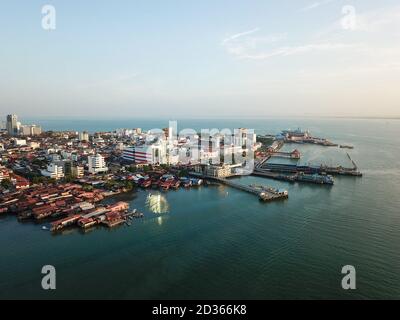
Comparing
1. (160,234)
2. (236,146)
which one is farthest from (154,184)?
(236,146)

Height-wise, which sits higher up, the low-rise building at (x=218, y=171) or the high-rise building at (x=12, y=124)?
the high-rise building at (x=12, y=124)

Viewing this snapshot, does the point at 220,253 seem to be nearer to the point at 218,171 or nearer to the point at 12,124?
the point at 218,171

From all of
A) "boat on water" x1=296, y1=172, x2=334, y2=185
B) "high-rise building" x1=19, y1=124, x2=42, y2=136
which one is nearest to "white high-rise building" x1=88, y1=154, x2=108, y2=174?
"boat on water" x1=296, y1=172, x2=334, y2=185

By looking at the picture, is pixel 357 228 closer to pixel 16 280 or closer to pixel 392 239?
pixel 392 239

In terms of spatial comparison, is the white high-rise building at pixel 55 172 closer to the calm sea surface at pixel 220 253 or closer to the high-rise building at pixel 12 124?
the calm sea surface at pixel 220 253

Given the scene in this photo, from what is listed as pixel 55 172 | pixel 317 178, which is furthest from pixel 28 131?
pixel 317 178

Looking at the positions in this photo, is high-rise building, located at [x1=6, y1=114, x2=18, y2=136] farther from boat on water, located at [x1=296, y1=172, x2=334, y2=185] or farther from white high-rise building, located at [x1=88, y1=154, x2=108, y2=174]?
boat on water, located at [x1=296, y1=172, x2=334, y2=185]

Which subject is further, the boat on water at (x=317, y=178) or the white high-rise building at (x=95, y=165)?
the white high-rise building at (x=95, y=165)

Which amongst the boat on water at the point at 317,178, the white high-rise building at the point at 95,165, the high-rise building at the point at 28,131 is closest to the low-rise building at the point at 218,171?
the boat on water at the point at 317,178

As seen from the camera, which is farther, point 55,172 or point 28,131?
point 28,131

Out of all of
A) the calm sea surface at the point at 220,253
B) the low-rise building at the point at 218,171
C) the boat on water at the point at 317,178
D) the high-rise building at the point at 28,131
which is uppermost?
the high-rise building at the point at 28,131
